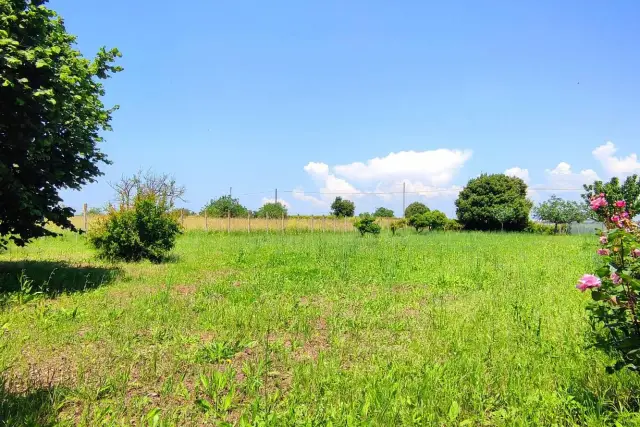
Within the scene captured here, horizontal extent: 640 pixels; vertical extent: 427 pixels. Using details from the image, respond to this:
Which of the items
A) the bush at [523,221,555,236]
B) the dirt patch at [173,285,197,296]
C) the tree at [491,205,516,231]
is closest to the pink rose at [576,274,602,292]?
the dirt patch at [173,285,197,296]

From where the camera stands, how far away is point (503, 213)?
35281mm

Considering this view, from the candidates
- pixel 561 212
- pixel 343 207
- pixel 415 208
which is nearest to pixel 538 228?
pixel 561 212

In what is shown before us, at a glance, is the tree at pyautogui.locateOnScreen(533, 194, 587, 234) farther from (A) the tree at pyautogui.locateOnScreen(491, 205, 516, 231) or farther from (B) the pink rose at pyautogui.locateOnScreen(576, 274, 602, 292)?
(B) the pink rose at pyautogui.locateOnScreen(576, 274, 602, 292)

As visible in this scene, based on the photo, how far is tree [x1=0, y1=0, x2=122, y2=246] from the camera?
5406 mm

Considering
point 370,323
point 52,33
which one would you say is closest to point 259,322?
point 370,323

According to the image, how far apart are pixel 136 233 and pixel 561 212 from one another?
41.3 meters

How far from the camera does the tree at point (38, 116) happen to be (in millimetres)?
5406

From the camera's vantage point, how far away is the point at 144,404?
9.40 feet

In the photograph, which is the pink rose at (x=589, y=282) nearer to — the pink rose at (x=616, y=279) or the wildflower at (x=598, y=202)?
the pink rose at (x=616, y=279)

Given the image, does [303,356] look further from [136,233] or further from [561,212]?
[561,212]

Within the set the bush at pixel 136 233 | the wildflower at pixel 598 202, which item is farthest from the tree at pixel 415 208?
the wildflower at pixel 598 202

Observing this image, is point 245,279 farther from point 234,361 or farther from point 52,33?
point 52,33

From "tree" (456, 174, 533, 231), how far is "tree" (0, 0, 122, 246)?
116 ft

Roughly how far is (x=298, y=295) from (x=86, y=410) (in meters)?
3.89
